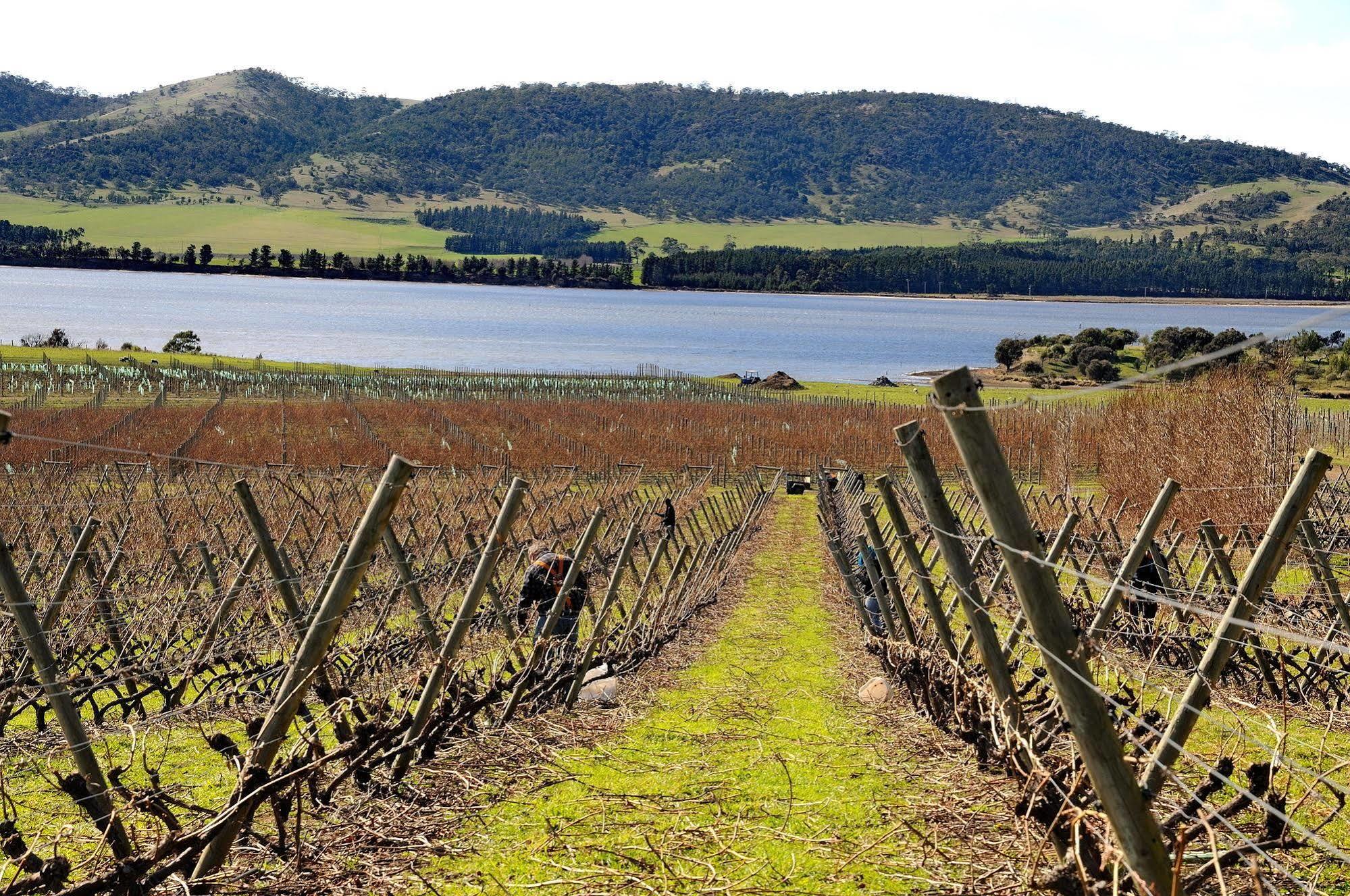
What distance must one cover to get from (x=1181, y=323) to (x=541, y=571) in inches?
6607

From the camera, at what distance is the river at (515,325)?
7981 centimetres

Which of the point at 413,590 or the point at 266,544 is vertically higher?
the point at 266,544

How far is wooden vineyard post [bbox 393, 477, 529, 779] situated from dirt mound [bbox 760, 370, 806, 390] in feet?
151

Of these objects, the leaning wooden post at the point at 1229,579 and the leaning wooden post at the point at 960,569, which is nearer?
the leaning wooden post at the point at 960,569

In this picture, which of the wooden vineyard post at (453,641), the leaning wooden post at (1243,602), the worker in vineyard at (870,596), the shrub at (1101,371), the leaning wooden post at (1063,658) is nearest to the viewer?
the leaning wooden post at (1063,658)

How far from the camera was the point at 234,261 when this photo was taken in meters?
175

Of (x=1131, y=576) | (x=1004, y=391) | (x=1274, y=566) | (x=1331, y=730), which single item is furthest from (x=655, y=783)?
(x=1004, y=391)

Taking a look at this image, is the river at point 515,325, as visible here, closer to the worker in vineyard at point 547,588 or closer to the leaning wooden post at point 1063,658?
the worker in vineyard at point 547,588

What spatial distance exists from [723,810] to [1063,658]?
3036 mm

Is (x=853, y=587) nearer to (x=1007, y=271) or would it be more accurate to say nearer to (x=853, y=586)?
(x=853, y=586)

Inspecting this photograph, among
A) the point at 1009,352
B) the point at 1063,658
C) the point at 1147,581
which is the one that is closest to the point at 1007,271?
the point at 1009,352

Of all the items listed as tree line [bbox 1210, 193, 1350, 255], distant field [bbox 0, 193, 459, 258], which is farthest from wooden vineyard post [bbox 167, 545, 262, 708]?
distant field [bbox 0, 193, 459, 258]

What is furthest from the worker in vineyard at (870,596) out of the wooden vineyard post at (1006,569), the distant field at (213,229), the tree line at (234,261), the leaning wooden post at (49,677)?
the distant field at (213,229)

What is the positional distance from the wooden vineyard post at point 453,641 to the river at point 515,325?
60422 millimetres
